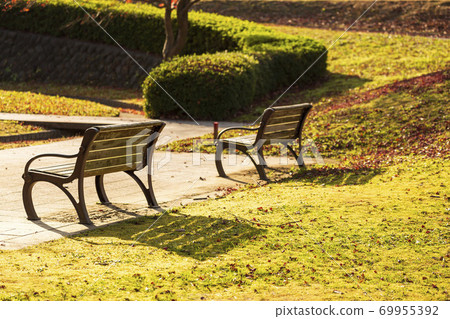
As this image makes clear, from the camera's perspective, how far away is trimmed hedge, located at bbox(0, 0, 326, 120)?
17109 millimetres

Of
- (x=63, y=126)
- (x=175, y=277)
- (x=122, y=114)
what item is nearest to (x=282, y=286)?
(x=175, y=277)

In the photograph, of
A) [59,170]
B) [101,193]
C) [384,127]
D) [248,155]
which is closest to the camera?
[59,170]

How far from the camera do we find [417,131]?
12398 millimetres

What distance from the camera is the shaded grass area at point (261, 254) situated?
16.9ft

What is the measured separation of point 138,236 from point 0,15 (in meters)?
24.3

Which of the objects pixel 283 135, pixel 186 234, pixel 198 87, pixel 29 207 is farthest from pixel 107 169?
pixel 198 87

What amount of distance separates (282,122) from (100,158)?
3.47 m

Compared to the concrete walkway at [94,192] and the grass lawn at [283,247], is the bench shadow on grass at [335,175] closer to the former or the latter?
the grass lawn at [283,247]

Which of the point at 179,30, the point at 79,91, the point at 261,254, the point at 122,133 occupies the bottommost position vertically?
the point at 261,254

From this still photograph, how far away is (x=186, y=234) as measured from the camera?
6695 mm

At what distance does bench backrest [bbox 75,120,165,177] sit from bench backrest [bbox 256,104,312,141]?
6.99 ft

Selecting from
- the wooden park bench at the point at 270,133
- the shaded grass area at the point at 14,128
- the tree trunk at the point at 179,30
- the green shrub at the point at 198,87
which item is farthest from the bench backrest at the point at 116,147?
the tree trunk at the point at 179,30

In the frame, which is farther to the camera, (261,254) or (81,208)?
(81,208)

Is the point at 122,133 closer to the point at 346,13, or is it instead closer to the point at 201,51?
the point at 201,51
